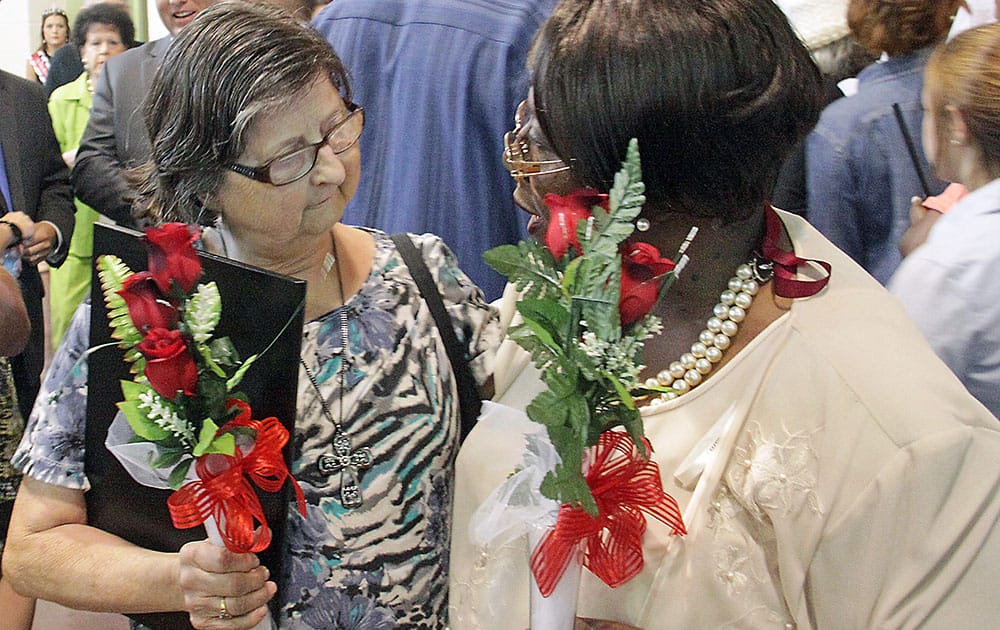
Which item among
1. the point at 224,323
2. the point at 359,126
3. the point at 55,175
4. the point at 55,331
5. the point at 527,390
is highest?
the point at 359,126

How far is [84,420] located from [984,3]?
3.45 m

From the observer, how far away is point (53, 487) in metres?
1.53

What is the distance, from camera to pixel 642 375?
143 cm

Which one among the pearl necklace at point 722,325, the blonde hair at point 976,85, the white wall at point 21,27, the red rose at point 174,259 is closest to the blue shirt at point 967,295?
the blonde hair at point 976,85

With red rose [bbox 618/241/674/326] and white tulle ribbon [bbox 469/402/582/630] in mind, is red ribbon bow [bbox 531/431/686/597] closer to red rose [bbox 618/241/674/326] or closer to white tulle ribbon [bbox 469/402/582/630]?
white tulle ribbon [bbox 469/402/582/630]

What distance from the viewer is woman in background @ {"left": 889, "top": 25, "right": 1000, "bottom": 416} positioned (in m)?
2.04

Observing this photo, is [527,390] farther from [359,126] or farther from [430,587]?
[359,126]

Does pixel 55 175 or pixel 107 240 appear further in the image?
pixel 55 175

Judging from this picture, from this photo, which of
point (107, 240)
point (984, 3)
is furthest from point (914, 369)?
point (984, 3)

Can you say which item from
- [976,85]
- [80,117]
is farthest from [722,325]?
[80,117]

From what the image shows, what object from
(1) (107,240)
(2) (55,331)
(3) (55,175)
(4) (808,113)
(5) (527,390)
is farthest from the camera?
(2) (55,331)

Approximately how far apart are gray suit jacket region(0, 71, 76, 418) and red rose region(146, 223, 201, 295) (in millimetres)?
2262

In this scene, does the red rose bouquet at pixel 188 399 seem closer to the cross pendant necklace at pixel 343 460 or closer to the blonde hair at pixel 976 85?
the cross pendant necklace at pixel 343 460

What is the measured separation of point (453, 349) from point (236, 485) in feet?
1.47
